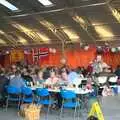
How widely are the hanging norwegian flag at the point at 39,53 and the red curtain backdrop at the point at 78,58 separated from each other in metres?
0.19

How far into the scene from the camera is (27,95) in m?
10.9

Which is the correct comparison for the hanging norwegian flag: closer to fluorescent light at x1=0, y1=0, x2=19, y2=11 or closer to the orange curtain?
fluorescent light at x1=0, y1=0, x2=19, y2=11

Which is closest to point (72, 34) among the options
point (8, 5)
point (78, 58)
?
point (78, 58)

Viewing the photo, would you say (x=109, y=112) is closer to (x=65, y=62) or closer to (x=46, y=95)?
(x=46, y=95)

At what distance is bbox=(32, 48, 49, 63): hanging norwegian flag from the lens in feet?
65.9

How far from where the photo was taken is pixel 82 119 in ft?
31.4

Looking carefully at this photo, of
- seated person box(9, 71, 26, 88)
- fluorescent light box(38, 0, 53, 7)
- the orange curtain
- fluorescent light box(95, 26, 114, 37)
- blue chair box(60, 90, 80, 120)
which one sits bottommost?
blue chair box(60, 90, 80, 120)

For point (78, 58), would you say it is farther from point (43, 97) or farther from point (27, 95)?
point (43, 97)

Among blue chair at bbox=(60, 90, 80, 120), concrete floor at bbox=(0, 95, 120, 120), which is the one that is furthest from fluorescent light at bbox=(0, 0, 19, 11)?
blue chair at bbox=(60, 90, 80, 120)

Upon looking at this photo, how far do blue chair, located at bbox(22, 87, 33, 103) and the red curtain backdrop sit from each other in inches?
313

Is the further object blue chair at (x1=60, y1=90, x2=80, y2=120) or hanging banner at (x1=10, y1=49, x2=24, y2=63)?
hanging banner at (x1=10, y1=49, x2=24, y2=63)

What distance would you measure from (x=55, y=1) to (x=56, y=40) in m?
3.74

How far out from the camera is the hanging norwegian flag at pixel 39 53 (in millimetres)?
20094

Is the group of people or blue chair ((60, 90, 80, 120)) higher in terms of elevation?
the group of people
